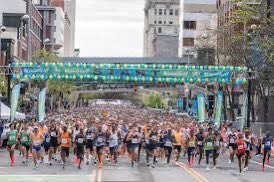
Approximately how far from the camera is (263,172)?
1251 inches

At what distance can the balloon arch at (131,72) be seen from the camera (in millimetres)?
49125

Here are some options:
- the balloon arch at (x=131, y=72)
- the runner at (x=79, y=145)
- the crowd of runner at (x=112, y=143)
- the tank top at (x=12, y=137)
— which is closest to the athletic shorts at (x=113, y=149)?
the crowd of runner at (x=112, y=143)

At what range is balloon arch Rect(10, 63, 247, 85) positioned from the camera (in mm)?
49125

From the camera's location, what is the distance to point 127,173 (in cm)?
2878

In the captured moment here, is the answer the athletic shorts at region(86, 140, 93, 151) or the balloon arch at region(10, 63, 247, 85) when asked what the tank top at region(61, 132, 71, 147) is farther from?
the balloon arch at region(10, 63, 247, 85)

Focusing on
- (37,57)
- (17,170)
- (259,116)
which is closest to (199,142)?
(17,170)

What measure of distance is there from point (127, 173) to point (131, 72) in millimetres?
22152

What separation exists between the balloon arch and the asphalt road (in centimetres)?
1469

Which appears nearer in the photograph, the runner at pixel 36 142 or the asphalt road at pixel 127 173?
the asphalt road at pixel 127 173

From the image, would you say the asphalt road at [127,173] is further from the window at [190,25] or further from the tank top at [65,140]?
the window at [190,25]

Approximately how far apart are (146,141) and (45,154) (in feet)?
14.1

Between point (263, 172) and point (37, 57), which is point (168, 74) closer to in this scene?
point (263, 172)

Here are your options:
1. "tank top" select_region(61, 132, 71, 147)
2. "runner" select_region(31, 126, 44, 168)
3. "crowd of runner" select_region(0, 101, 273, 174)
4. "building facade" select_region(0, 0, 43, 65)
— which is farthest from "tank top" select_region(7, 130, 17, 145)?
"building facade" select_region(0, 0, 43, 65)

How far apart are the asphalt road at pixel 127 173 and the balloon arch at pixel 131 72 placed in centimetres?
1469
